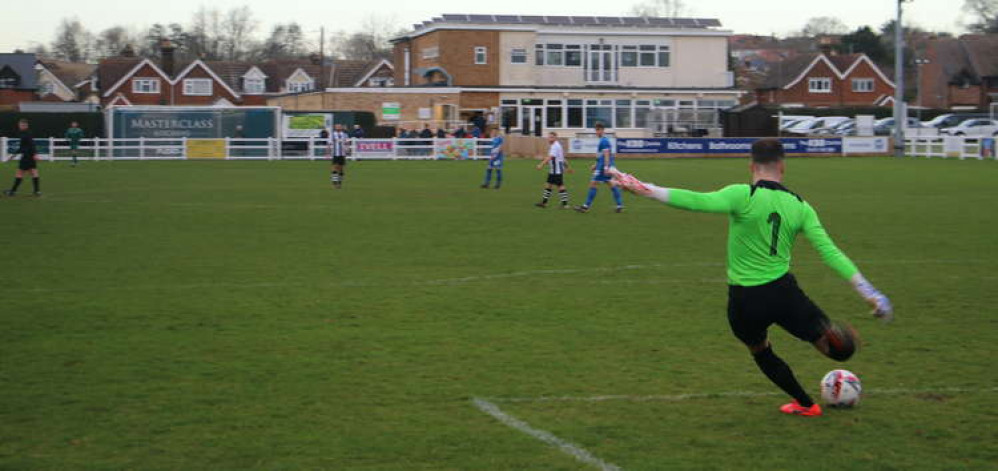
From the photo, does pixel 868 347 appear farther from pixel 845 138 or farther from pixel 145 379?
pixel 845 138

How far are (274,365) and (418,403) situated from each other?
5.59 feet

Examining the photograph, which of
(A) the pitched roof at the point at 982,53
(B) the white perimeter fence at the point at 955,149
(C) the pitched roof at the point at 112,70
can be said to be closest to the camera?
(B) the white perimeter fence at the point at 955,149

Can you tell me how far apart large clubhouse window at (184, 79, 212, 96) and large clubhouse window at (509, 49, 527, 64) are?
38.5 m

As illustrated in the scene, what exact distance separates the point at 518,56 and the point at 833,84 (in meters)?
43.4

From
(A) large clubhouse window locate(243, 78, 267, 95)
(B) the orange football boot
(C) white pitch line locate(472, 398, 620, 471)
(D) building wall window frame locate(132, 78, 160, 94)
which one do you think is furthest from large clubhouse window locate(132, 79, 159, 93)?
→ (B) the orange football boot

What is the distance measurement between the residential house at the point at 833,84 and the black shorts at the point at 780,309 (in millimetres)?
98037

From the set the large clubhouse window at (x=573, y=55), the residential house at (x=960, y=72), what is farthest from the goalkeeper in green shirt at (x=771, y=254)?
the residential house at (x=960, y=72)

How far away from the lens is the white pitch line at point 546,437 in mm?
6754

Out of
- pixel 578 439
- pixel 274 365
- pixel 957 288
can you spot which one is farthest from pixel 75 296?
pixel 957 288

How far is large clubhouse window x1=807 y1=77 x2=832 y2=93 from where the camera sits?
103m

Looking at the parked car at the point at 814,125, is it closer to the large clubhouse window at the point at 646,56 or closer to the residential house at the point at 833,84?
the large clubhouse window at the point at 646,56

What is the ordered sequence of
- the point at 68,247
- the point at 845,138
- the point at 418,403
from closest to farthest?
the point at 418,403, the point at 68,247, the point at 845,138

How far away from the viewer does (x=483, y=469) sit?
6625 millimetres

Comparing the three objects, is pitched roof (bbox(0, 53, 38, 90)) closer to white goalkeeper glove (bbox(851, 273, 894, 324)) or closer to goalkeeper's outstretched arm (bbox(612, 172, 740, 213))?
goalkeeper's outstretched arm (bbox(612, 172, 740, 213))
